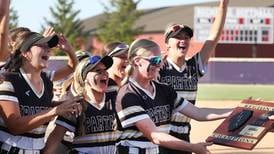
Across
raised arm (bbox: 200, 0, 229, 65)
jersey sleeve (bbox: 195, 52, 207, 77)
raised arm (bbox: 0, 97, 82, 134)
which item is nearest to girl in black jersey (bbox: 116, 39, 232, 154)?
raised arm (bbox: 0, 97, 82, 134)

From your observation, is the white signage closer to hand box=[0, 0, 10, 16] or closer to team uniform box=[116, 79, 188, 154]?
hand box=[0, 0, 10, 16]

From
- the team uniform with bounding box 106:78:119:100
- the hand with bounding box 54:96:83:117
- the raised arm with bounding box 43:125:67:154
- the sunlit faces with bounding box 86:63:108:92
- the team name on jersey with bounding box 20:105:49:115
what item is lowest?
the raised arm with bounding box 43:125:67:154

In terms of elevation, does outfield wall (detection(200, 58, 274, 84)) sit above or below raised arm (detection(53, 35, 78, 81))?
below

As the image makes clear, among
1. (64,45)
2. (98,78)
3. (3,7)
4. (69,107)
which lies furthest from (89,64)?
(64,45)

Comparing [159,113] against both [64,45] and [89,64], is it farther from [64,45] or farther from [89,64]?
[64,45]

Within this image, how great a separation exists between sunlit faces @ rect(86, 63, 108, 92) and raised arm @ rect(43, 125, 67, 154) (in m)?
0.40

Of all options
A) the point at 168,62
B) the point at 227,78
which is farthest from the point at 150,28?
the point at 168,62

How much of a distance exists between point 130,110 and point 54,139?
67cm

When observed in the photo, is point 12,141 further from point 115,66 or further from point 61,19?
point 61,19

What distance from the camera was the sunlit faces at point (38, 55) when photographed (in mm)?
4930

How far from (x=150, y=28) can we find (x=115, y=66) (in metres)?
62.6

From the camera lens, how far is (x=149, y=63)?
493 centimetres

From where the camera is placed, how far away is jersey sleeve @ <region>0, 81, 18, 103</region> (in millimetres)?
4816

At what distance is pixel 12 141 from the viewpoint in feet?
16.2
